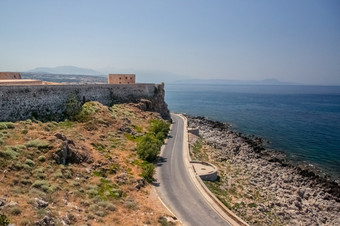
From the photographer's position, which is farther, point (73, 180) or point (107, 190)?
point (107, 190)

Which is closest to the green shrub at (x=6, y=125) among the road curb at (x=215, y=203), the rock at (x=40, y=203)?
the rock at (x=40, y=203)

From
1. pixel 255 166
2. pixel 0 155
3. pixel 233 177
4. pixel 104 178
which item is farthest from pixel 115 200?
pixel 255 166

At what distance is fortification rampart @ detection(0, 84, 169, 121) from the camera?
3494 cm

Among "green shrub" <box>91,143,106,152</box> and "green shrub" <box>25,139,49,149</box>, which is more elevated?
"green shrub" <box>25,139,49,149</box>

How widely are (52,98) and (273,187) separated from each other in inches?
1561

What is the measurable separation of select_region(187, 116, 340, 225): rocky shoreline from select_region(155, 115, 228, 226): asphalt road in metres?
5.98

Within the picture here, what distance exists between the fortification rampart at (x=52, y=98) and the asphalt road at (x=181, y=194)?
772 inches

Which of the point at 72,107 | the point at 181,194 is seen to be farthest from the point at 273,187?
the point at 72,107

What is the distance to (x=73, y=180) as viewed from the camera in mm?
24312

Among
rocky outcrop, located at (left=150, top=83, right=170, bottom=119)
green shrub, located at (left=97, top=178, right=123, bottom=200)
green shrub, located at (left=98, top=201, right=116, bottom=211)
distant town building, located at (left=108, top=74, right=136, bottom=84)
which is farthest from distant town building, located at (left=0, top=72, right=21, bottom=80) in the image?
green shrub, located at (left=98, top=201, right=116, bottom=211)

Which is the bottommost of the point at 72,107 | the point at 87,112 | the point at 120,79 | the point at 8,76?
the point at 87,112

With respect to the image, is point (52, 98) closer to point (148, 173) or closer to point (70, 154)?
point (70, 154)

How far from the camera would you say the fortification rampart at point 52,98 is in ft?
115

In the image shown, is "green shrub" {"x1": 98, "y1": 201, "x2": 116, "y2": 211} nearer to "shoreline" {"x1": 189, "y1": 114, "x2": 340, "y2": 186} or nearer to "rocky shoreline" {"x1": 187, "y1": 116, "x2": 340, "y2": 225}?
"rocky shoreline" {"x1": 187, "y1": 116, "x2": 340, "y2": 225}
